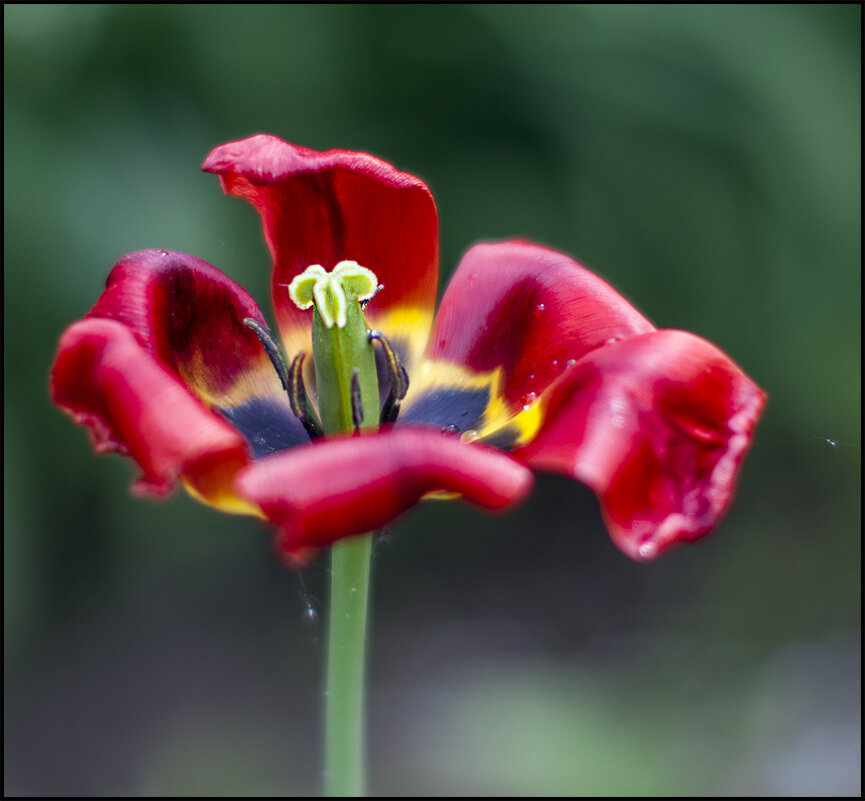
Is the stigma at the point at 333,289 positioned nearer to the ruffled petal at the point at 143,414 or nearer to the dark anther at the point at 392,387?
the dark anther at the point at 392,387

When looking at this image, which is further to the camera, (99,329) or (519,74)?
(519,74)

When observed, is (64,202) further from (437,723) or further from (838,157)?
(838,157)

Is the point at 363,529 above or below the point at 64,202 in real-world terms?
below

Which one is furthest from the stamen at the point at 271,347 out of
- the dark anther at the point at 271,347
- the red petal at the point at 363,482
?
the red petal at the point at 363,482

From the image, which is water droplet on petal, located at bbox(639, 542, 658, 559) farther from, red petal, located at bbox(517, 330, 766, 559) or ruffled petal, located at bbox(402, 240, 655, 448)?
ruffled petal, located at bbox(402, 240, 655, 448)

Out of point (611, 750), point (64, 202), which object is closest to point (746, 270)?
→ point (611, 750)

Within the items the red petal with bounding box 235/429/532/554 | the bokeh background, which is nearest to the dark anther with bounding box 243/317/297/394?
the red petal with bounding box 235/429/532/554

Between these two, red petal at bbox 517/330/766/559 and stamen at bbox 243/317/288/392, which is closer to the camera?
red petal at bbox 517/330/766/559

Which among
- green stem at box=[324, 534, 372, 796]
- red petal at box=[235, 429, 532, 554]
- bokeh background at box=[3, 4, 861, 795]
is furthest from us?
bokeh background at box=[3, 4, 861, 795]
